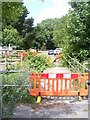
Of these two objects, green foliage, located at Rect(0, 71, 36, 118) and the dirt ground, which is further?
the dirt ground

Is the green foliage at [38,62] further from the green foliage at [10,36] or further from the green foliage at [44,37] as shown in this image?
the green foliage at [44,37]

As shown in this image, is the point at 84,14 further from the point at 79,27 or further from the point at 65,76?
the point at 65,76

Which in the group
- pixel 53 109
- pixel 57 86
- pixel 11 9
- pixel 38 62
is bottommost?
pixel 53 109

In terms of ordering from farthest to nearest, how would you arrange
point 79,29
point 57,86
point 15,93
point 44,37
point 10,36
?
point 44,37
point 10,36
point 79,29
point 57,86
point 15,93

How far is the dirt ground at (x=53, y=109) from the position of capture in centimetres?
149

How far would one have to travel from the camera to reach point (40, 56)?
464 centimetres

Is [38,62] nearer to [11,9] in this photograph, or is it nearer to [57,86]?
[57,86]

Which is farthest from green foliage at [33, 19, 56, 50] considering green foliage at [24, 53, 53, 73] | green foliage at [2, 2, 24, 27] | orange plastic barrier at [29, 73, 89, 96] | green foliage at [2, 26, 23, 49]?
green foliage at [2, 2, 24, 27]

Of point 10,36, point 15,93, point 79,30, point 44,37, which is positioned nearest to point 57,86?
point 15,93

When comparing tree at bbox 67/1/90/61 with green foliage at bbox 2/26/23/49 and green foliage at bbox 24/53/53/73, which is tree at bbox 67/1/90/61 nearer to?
green foliage at bbox 24/53/53/73

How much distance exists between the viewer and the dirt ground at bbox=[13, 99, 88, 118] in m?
1.49

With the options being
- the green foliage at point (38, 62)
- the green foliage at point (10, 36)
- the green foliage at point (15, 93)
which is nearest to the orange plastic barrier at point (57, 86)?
the green foliage at point (15, 93)

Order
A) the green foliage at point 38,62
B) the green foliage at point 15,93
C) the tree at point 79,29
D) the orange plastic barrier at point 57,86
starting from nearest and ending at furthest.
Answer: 1. the green foliage at point 15,93
2. the orange plastic barrier at point 57,86
3. the tree at point 79,29
4. the green foliage at point 38,62

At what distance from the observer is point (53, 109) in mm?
1667
